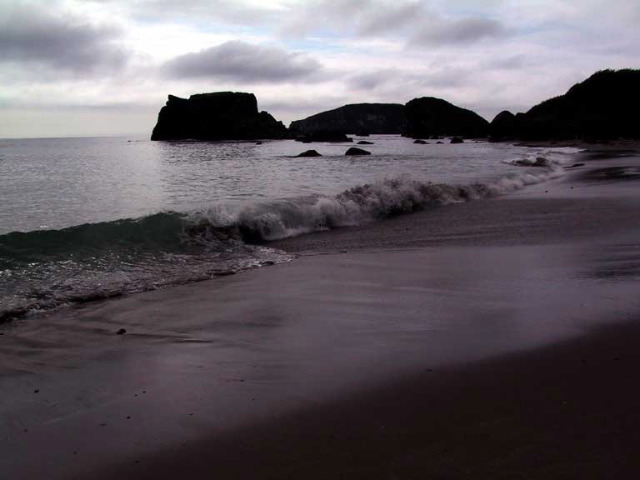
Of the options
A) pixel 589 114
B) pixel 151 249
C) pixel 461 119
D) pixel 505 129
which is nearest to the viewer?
pixel 151 249

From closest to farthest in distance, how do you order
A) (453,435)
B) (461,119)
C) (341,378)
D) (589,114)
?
1. (453,435)
2. (341,378)
3. (589,114)
4. (461,119)

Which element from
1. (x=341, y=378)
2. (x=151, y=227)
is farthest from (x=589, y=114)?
(x=341, y=378)

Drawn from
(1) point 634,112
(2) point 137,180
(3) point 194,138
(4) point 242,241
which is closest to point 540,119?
(1) point 634,112

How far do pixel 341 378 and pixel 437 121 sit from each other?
148105 mm

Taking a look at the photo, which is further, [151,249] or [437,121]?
[437,121]

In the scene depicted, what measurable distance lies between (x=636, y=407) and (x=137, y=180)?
845 inches

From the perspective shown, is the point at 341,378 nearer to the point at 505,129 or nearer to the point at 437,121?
the point at 505,129

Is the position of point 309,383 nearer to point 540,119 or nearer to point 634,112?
point 634,112

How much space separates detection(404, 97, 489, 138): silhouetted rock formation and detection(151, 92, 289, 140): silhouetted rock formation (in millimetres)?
42621

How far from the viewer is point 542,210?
507 inches

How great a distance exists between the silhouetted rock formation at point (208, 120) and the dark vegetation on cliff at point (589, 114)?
5707 cm

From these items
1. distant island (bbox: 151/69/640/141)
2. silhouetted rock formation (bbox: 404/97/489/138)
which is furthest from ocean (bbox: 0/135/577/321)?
silhouetted rock formation (bbox: 404/97/489/138)

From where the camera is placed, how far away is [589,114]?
8312 centimetres

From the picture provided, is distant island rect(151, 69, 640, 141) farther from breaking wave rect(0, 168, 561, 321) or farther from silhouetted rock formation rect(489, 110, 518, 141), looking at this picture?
breaking wave rect(0, 168, 561, 321)
